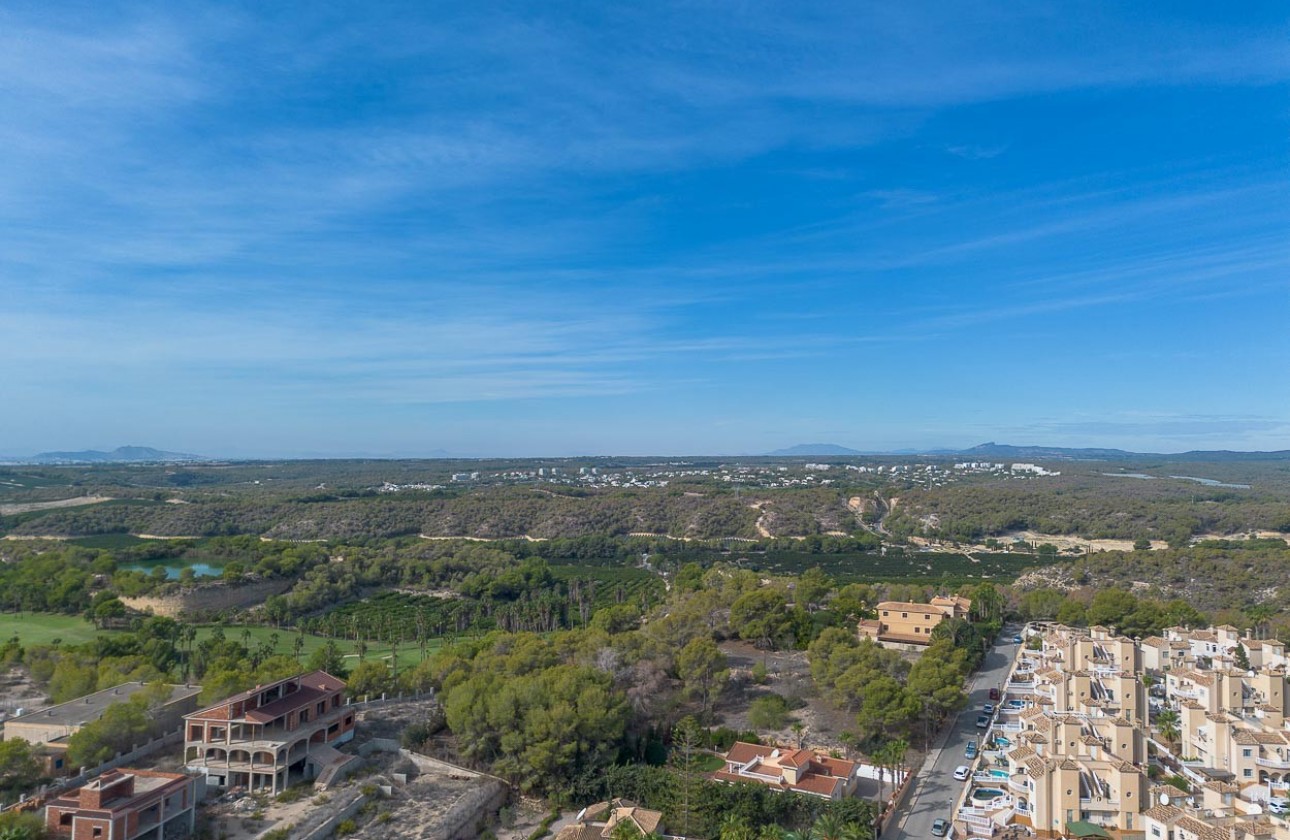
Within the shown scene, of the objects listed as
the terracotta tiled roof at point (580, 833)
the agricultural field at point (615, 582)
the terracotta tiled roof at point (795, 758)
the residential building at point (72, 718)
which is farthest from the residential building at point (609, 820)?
the agricultural field at point (615, 582)

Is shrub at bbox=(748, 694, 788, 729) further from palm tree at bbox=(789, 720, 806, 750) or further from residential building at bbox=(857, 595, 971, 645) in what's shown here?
residential building at bbox=(857, 595, 971, 645)

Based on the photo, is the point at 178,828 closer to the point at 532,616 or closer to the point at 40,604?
the point at 532,616

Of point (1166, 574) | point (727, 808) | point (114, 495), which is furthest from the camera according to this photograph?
point (114, 495)

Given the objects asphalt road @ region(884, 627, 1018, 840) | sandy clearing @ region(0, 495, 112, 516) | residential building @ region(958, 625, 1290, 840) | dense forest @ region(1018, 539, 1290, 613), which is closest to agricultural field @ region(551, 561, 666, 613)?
asphalt road @ region(884, 627, 1018, 840)

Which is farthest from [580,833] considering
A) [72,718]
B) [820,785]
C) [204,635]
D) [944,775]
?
[204,635]

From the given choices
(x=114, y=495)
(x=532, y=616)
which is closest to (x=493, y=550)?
(x=532, y=616)

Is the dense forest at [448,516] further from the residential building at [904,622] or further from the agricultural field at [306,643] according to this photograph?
the residential building at [904,622]

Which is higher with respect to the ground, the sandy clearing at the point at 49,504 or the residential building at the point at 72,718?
the sandy clearing at the point at 49,504
